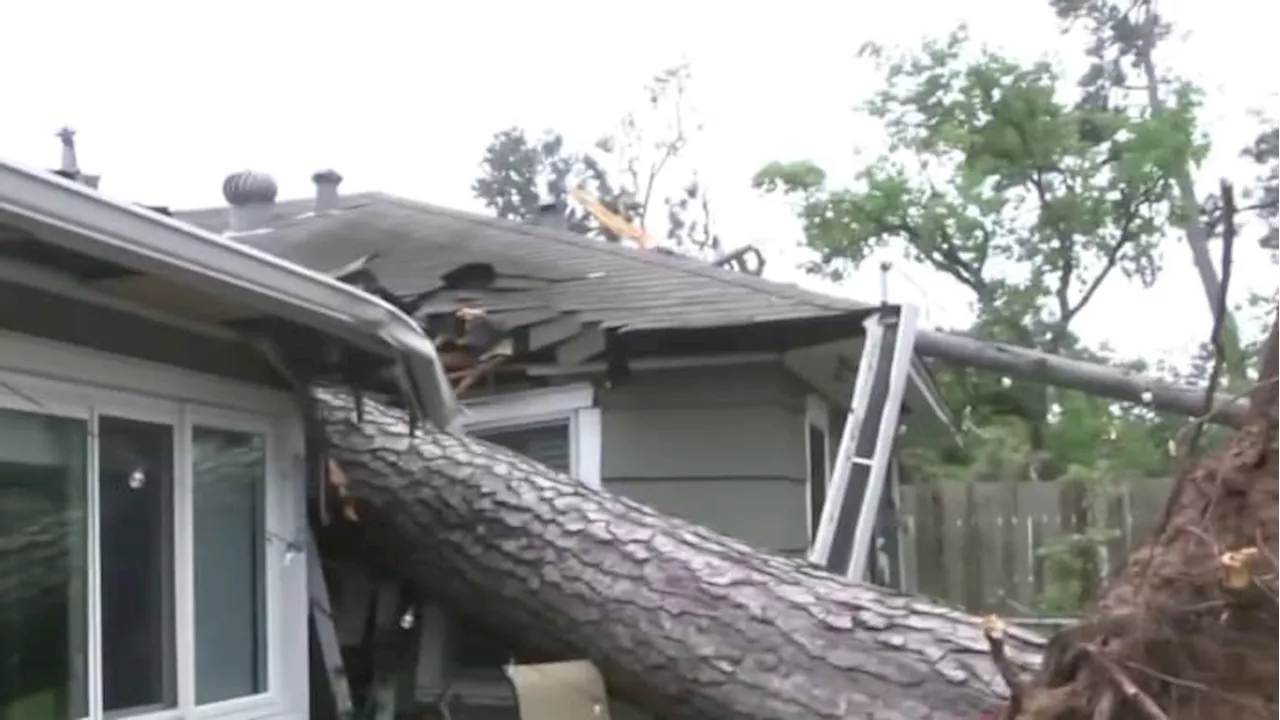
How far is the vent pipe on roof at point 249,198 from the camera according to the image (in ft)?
28.6

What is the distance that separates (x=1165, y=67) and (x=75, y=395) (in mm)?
14839

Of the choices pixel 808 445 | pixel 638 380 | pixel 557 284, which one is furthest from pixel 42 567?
pixel 808 445

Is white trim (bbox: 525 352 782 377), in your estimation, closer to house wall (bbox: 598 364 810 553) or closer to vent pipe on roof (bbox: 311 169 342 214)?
house wall (bbox: 598 364 810 553)

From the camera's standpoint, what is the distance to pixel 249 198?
8750mm

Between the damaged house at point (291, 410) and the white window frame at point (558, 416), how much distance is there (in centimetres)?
1

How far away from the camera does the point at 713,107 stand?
20094mm

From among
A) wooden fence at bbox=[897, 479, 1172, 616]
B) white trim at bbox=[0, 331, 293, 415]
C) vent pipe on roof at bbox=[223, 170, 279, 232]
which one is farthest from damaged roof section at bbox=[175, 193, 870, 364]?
wooden fence at bbox=[897, 479, 1172, 616]

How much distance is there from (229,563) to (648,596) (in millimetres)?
1220

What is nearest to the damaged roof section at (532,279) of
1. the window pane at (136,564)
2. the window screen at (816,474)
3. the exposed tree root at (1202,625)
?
the window screen at (816,474)

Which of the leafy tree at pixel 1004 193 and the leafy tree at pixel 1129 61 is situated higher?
the leafy tree at pixel 1129 61

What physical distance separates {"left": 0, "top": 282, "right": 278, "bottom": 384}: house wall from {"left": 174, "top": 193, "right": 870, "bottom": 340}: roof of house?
119 cm

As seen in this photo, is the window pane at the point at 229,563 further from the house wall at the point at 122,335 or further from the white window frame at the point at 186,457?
the house wall at the point at 122,335

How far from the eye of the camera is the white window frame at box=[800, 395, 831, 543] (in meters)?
6.99

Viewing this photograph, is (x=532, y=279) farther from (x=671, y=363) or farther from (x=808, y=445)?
(x=808, y=445)
